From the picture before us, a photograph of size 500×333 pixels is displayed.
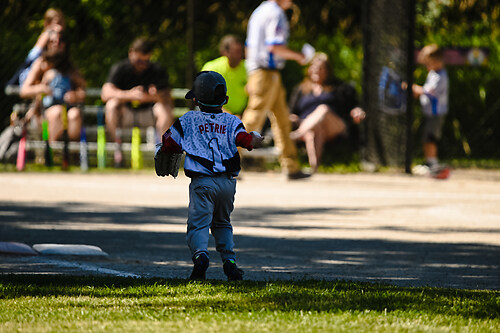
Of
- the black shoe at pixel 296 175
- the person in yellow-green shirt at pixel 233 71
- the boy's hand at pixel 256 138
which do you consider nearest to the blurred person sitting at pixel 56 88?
the person in yellow-green shirt at pixel 233 71

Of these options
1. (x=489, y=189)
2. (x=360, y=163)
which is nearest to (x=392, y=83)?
(x=360, y=163)

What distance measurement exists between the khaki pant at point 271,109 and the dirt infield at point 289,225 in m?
0.40

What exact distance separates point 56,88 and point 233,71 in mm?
2664

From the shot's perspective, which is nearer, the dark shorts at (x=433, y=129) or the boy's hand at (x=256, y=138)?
the boy's hand at (x=256, y=138)

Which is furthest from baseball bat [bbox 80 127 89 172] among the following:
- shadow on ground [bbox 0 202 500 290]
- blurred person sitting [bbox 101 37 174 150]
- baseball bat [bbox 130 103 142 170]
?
shadow on ground [bbox 0 202 500 290]

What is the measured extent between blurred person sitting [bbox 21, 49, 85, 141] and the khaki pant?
9.91 feet

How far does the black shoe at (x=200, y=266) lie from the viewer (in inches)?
263

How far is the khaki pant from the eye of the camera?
13.9 m

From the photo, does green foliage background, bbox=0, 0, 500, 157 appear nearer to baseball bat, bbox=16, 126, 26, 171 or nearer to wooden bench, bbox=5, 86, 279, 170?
wooden bench, bbox=5, 86, 279, 170

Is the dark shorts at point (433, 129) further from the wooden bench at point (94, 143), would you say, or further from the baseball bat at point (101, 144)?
the baseball bat at point (101, 144)

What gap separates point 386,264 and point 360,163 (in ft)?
29.2

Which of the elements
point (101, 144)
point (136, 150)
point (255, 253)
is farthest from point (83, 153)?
point (255, 253)

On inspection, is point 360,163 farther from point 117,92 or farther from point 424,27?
point 424,27

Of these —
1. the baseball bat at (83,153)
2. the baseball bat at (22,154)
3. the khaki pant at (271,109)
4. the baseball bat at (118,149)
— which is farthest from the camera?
the baseball bat at (118,149)
